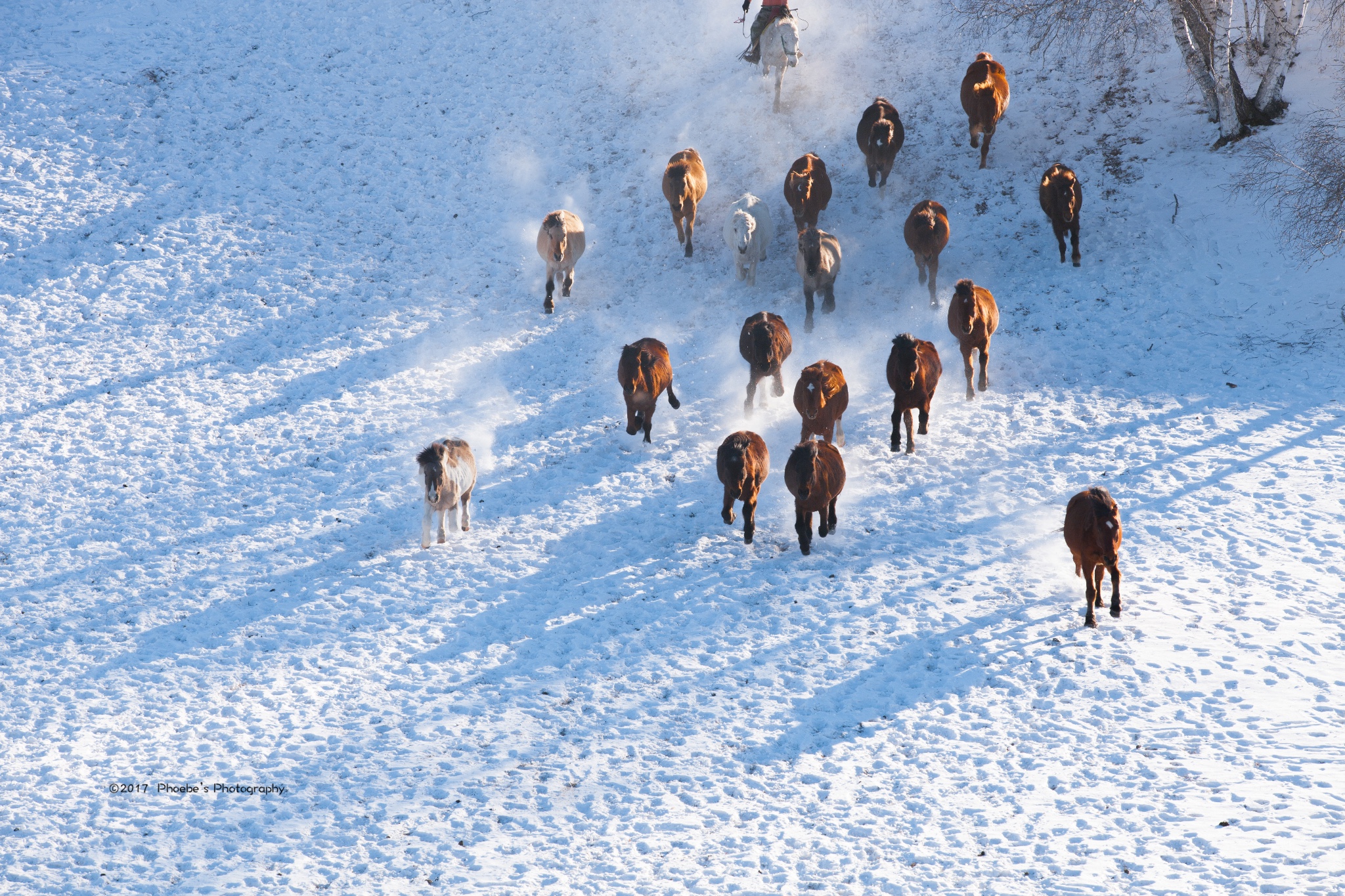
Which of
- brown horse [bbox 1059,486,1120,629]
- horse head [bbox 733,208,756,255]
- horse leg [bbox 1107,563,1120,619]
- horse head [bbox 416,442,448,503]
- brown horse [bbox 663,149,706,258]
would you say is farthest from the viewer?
brown horse [bbox 663,149,706,258]

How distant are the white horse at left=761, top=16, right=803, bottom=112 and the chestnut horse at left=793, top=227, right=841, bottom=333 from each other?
5055 millimetres

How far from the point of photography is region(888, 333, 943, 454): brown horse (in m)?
12.0

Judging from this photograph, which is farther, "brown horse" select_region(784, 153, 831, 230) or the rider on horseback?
the rider on horseback

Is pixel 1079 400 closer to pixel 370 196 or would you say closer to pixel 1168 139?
pixel 1168 139

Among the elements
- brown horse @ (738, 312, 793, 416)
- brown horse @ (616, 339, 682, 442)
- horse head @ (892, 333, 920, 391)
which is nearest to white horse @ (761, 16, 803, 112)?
brown horse @ (738, 312, 793, 416)

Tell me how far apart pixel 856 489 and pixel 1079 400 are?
3.66 m

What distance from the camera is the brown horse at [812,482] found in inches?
422

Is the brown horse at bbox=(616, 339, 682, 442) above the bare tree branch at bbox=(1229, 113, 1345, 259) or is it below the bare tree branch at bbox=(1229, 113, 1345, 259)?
below

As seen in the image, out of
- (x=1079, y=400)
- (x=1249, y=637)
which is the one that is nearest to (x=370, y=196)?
(x=1079, y=400)

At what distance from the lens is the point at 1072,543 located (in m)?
9.78

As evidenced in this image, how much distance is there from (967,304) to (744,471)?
4263 mm

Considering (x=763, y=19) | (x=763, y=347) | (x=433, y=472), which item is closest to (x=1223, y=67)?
(x=763, y=19)

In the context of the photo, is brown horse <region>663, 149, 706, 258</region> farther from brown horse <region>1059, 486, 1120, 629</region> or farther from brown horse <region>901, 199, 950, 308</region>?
brown horse <region>1059, 486, 1120, 629</region>

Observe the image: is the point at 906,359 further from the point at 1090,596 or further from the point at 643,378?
the point at 1090,596
